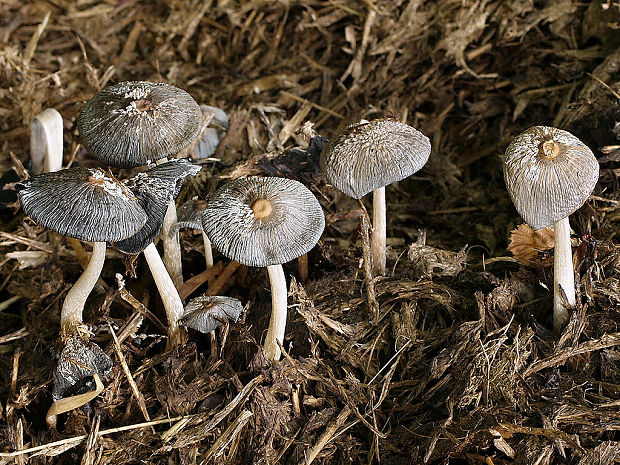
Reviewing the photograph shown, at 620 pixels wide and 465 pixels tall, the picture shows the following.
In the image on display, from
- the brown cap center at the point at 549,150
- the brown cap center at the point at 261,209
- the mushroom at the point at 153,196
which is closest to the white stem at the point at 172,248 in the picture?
the mushroom at the point at 153,196

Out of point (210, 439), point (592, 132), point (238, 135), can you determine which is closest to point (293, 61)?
point (238, 135)

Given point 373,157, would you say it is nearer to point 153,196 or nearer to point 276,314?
point 276,314

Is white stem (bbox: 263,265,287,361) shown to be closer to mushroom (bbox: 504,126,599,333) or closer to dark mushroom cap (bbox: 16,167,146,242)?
dark mushroom cap (bbox: 16,167,146,242)

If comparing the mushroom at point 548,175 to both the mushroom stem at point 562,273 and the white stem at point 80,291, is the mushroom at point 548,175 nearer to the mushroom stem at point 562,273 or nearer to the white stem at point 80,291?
the mushroom stem at point 562,273

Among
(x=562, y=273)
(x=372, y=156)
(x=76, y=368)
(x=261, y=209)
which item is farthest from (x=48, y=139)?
(x=562, y=273)

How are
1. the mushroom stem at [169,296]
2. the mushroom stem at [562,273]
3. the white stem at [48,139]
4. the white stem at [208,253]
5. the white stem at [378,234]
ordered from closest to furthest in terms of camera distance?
1. the mushroom stem at [562,273]
2. the mushroom stem at [169,296]
3. the white stem at [378,234]
4. the white stem at [208,253]
5. the white stem at [48,139]

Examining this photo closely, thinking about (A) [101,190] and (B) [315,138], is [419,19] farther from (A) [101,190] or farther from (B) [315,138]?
(A) [101,190]

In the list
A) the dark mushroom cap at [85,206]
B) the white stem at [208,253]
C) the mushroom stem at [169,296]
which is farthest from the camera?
the white stem at [208,253]

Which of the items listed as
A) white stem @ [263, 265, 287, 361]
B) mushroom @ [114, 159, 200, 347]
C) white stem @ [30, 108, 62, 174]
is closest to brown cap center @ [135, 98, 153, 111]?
mushroom @ [114, 159, 200, 347]
